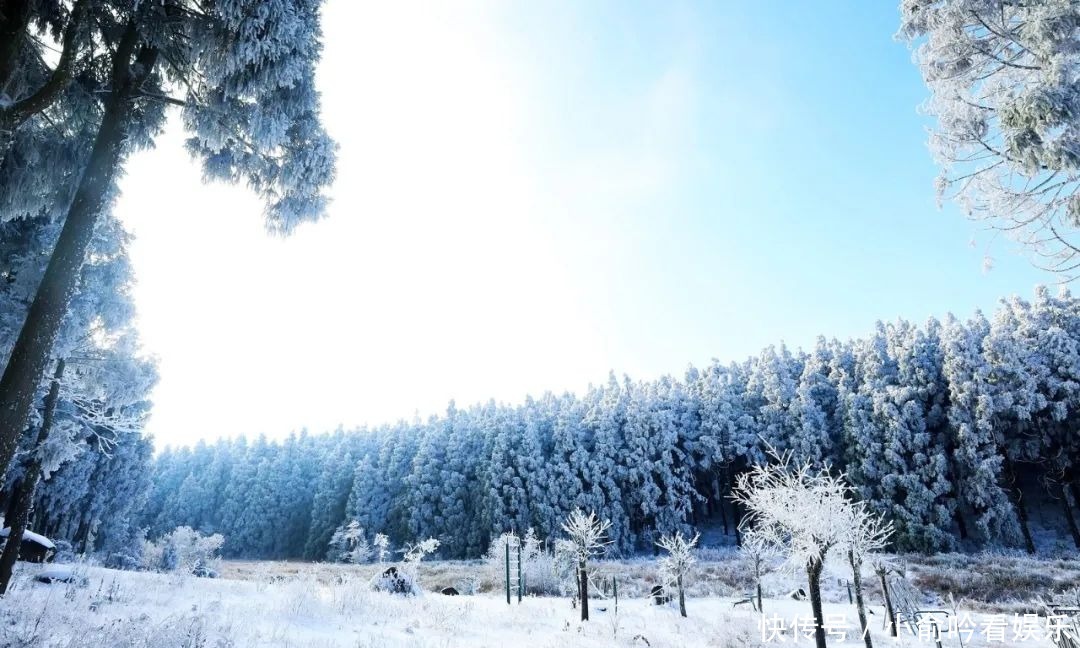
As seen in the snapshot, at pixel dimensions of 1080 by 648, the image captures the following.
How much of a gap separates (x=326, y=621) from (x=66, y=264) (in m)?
9.85

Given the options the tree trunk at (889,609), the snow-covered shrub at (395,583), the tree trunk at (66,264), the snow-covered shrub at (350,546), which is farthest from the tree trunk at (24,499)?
the snow-covered shrub at (350,546)

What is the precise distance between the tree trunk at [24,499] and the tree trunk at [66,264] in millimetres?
8656

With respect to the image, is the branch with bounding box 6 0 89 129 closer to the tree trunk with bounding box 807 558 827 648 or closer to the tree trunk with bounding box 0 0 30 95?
the tree trunk with bounding box 0 0 30 95

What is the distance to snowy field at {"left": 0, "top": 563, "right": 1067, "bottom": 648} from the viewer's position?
8.04m

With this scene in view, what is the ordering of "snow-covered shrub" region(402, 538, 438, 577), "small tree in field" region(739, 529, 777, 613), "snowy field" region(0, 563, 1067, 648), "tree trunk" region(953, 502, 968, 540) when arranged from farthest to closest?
1. "tree trunk" region(953, 502, 968, 540)
2. "snow-covered shrub" region(402, 538, 438, 577)
3. "small tree in field" region(739, 529, 777, 613)
4. "snowy field" region(0, 563, 1067, 648)

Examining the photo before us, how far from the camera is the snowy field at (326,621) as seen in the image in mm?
8039

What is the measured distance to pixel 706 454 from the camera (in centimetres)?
5194

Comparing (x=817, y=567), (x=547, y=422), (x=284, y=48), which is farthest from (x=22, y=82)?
(x=547, y=422)

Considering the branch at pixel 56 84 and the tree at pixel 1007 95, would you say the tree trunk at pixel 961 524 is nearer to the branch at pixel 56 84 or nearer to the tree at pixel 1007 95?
the tree at pixel 1007 95

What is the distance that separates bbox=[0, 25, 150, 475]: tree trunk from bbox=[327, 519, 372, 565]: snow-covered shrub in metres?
48.1

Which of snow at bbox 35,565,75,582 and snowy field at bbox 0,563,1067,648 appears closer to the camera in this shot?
snowy field at bbox 0,563,1067,648

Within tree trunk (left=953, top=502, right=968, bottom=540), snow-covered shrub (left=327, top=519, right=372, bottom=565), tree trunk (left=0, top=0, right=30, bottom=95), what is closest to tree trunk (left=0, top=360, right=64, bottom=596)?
tree trunk (left=0, top=0, right=30, bottom=95)

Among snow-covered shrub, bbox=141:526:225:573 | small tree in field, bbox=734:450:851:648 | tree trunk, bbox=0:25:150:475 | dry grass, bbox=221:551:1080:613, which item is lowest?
dry grass, bbox=221:551:1080:613

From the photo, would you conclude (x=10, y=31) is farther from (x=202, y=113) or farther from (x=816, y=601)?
(x=816, y=601)
